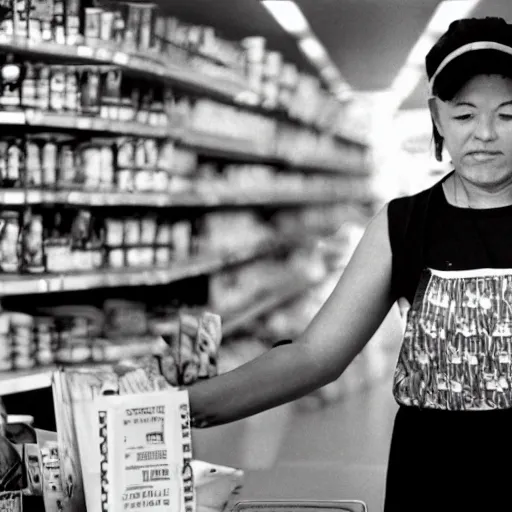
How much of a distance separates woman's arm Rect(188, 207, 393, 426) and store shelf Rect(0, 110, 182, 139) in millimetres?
1929

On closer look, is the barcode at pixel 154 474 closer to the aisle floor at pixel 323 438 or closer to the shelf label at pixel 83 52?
the aisle floor at pixel 323 438

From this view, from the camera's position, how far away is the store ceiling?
282 cm

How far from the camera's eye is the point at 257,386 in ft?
4.84

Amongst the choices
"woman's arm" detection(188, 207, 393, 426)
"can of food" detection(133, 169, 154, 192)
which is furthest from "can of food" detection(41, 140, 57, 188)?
"woman's arm" detection(188, 207, 393, 426)

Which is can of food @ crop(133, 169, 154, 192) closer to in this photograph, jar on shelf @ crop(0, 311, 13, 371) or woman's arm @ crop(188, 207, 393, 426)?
jar on shelf @ crop(0, 311, 13, 371)

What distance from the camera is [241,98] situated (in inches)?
137

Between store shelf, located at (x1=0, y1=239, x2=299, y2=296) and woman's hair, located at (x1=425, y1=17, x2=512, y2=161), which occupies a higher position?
woman's hair, located at (x1=425, y1=17, x2=512, y2=161)

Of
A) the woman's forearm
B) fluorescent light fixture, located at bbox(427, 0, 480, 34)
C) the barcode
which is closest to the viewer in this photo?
the barcode

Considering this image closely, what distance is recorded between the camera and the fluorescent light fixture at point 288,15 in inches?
116

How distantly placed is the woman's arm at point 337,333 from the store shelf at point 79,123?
193 centimetres

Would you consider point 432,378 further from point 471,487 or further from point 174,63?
point 174,63

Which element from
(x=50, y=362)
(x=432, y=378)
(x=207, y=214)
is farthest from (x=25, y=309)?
(x=432, y=378)

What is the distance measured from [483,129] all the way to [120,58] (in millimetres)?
2060

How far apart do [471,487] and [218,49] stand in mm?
2122
